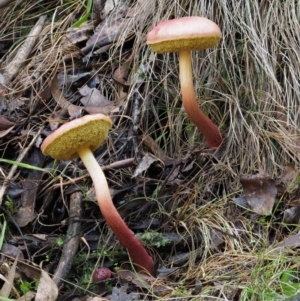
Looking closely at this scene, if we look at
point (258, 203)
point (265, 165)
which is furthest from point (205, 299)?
point (265, 165)

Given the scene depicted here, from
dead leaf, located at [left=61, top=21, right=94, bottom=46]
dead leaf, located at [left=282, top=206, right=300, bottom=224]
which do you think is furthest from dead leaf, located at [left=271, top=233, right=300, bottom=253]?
dead leaf, located at [left=61, top=21, right=94, bottom=46]

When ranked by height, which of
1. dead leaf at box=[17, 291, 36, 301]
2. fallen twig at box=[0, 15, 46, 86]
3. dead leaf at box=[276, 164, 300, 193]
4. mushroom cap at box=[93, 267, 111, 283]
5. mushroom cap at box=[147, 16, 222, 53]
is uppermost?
mushroom cap at box=[147, 16, 222, 53]

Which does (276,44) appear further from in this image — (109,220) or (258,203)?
(109,220)

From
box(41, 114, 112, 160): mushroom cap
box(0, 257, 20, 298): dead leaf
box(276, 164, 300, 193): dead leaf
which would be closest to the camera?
box(41, 114, 112, 160): mushroom cap

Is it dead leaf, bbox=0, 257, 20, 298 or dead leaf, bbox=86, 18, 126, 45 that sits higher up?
dead leaf, bbox=86, 18, 126, 45

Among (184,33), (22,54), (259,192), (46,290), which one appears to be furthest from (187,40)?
(22,54)

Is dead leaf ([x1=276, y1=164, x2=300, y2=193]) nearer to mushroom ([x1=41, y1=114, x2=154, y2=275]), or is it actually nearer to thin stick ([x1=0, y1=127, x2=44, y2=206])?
mushroom ([x1=41, y1=114, x2=154, y2=275])
